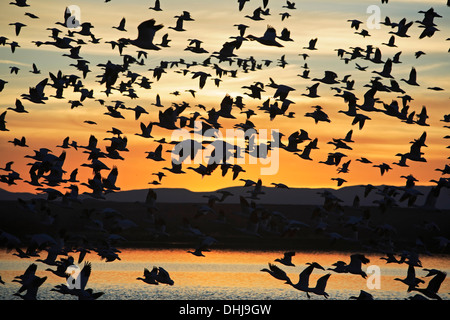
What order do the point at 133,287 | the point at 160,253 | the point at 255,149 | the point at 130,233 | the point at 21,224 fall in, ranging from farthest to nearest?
the point at 21,224
the point at 130,233
the point at 160,253
the point at 133,287
the point at 255,149

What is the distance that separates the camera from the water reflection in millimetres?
52000

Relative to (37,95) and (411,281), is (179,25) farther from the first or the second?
(411,281)

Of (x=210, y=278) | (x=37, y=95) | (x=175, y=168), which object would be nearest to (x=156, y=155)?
(x=175, y=168)

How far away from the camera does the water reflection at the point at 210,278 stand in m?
52.0

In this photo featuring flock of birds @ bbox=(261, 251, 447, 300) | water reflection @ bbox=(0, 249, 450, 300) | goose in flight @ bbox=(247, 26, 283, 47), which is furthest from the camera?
water reflection @ bbox=(0, 249, 450, 300)

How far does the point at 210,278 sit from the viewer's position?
6062cm

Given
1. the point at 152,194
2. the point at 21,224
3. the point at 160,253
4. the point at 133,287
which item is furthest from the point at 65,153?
the point at 21,224

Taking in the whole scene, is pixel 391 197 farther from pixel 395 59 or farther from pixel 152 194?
pixel 152 194

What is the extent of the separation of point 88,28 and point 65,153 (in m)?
7.54

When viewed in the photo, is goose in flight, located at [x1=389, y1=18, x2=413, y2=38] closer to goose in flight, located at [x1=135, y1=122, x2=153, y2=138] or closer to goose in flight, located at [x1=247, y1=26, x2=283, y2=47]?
goose in flight, located at [x1=247, y1=26, x2=283, y2=47]

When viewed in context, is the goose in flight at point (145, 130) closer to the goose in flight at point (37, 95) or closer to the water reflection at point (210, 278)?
the goose in flight at point (37, 95)

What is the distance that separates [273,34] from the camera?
35.2 meters

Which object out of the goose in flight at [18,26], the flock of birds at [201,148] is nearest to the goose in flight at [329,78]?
the flock of birds at [201,148]

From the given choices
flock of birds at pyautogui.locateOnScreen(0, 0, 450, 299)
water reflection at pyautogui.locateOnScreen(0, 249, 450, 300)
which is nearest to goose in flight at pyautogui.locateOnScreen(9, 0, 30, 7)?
flock of birds at pyautogui.locateOnScreen(0, 0, 450, 299)
